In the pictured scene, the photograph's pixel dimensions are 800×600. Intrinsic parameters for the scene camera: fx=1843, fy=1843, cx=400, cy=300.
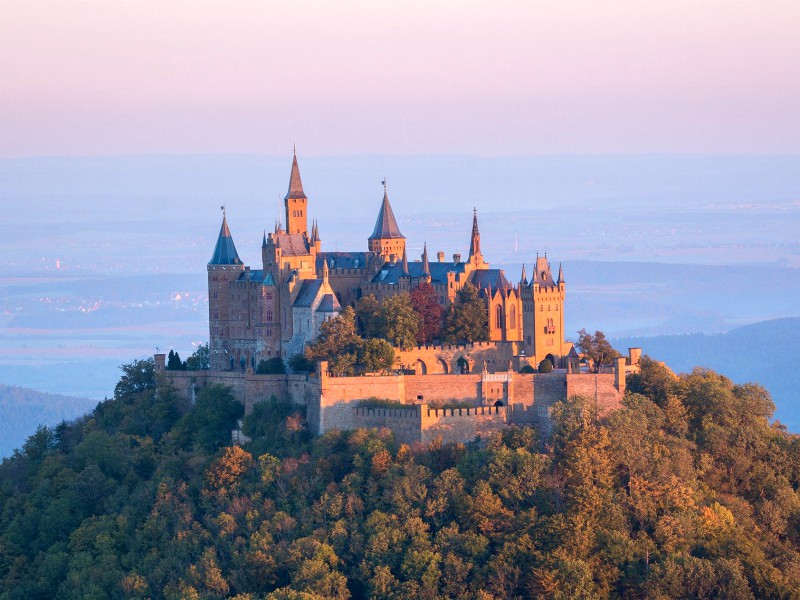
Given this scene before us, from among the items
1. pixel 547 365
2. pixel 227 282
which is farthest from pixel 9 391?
pixel 547 365

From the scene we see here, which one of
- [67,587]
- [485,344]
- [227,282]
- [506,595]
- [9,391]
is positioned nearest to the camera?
[506,595]

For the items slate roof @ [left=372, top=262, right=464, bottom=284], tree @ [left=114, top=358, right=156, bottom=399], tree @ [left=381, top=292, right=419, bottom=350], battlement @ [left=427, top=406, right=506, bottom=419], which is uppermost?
slate roof @ [left=372, top=262, right=464, bottom=284]

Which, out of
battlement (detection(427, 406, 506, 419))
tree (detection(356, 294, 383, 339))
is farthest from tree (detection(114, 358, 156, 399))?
battlement (detection(427, 406, 506, 419))

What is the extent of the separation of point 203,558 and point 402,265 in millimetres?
19429

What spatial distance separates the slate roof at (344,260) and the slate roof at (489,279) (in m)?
5.80

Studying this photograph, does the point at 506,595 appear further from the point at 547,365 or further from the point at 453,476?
the point at 547,365

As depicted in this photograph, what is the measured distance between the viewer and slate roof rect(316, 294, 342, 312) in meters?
79.4

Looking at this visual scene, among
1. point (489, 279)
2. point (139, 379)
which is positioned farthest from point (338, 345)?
point (139, 379)

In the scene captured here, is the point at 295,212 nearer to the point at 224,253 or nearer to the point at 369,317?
the point at 224,253

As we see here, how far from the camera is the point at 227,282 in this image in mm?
85125

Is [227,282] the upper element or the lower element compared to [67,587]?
upper

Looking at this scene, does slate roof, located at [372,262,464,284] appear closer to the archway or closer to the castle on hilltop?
the castle on hilltop

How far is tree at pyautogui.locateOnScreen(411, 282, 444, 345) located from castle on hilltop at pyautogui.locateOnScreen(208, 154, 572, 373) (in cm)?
110

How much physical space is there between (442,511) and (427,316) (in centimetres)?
1361
